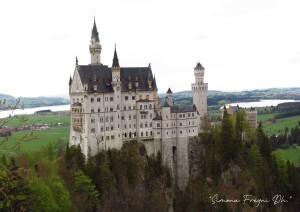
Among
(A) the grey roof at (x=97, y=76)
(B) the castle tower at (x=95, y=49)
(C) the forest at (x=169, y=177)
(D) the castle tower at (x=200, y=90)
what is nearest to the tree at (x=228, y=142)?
(C) the forest at (x=169, y=177)

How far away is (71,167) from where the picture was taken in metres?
82.1

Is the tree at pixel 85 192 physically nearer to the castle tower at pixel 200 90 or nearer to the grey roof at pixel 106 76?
the grey roof at pixel 106 76

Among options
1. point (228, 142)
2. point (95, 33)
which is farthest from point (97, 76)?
point (228, 142)

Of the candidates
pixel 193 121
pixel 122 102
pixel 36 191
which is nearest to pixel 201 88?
pixel 193 121

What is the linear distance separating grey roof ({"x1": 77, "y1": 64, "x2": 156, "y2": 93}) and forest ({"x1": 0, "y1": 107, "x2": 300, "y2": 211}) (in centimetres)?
1287

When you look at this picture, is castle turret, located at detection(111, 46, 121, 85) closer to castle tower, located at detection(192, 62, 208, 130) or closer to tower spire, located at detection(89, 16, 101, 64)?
tower spire, located at detection(89, 16, 101, 64)

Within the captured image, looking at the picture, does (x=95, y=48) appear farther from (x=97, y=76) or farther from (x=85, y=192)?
(x=85, y=192)

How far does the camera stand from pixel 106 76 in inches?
3585

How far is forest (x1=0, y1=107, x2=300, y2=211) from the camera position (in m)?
77.9

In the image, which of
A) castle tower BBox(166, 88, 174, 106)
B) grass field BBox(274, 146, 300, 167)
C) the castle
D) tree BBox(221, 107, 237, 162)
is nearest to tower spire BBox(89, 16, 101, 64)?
the castle

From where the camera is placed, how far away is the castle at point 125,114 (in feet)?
284

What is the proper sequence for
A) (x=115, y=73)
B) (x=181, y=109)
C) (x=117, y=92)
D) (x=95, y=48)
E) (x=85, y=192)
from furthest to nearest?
1. (x=181, y=109)
2. (x=95, y=48)
3. (x=115, y=73)
4. (x=117, y=92)
5. (x=85, y=192)

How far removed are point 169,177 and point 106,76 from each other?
25832mm

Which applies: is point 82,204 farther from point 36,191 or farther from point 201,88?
point 201,88
